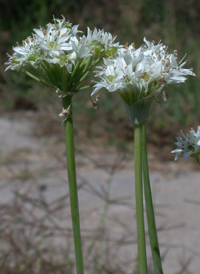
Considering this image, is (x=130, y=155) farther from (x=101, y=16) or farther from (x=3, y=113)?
(x=101, y=16)

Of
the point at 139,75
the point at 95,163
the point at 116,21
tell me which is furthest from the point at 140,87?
the point at 116,21

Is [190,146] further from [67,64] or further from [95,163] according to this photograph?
[95,163]

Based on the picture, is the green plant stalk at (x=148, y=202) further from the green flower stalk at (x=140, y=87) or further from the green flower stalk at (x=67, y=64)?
the green flower stalk at (x=67, y=64)

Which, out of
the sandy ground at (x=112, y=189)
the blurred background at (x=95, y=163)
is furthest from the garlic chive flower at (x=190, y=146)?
the sandy ground at (x=112, y=189)

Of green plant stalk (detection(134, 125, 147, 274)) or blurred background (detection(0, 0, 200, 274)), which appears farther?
blurred background (detection(0, 0, 200, 274))

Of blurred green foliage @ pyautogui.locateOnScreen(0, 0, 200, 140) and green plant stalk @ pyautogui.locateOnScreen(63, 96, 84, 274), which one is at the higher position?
blurred green foliage @ pyautogui.locateOnScreen(0, 0, 200, 140)

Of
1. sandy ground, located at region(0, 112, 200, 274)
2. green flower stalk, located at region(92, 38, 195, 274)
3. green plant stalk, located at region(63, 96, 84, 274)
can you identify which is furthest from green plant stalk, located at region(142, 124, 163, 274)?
sandy ground, located at region(0, 112, 200, 274)

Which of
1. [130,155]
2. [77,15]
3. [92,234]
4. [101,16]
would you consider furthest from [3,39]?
[92,234]

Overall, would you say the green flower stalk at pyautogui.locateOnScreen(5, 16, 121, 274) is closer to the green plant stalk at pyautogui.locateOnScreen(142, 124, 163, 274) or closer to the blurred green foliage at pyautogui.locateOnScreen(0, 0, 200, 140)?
the green plant stalk at pyautogui.locateOnScreen(142, 124, 163, 274)
